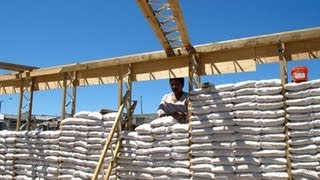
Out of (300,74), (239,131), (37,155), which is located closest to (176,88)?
(239,131)

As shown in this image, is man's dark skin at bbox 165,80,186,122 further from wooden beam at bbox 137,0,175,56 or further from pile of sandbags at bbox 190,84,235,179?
pile of sandbags at bbox 190,84,235,179

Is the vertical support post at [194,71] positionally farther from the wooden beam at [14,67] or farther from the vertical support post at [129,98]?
the wooden beam at [14,67]

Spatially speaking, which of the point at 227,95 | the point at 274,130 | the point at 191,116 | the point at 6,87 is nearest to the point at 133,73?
the point at 191,116

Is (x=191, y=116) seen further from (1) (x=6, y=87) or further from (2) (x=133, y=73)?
(1) (x=6, y=87)

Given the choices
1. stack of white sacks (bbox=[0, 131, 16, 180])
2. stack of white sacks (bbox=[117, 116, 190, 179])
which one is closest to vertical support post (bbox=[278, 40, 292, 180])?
stack of white sacks (bbox=[117, 116, 190, 179])

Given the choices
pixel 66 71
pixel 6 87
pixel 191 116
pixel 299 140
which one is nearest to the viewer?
pixel 299 140

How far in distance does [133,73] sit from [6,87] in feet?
15.8

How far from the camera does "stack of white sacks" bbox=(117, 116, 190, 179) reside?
6754 millimetres

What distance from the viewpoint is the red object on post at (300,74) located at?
5.88m

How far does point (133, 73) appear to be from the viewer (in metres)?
8.13

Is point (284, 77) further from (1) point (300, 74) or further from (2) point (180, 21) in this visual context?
(2) point (180, 21)

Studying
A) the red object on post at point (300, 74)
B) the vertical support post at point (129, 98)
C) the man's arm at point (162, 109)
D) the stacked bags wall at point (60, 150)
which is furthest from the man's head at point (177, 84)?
the red object on post at point (300, 74)

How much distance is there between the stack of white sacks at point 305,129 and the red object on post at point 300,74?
15 centimetres

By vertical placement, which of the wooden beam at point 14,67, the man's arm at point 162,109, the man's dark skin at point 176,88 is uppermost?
the wooden beam at point 14,67
